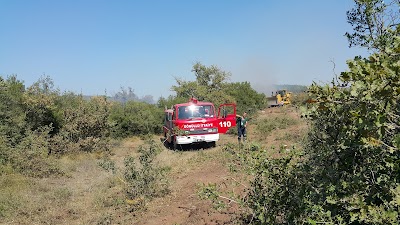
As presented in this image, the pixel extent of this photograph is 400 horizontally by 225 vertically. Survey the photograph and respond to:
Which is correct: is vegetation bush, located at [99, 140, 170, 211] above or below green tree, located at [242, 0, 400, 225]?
below

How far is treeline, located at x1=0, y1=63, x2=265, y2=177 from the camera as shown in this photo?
1158 centimetres

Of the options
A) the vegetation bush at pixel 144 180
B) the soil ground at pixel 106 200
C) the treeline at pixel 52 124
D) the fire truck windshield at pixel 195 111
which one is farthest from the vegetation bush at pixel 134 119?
the vegetation bush at pixel 144 180

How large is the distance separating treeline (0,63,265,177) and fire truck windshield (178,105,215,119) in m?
4.75

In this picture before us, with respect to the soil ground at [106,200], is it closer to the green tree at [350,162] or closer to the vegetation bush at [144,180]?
the vegetation bush at [144,180]

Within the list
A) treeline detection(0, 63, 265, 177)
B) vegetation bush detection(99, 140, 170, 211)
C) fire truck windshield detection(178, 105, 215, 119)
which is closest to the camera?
vegetation bush detection(99, 140, 170, 211)

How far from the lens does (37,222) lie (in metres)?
6.59

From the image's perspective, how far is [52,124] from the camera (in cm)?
1675

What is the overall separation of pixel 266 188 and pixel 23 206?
605cm

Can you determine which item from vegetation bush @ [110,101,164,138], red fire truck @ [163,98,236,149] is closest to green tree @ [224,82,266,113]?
vegetation bush @ [110,101,164,138]

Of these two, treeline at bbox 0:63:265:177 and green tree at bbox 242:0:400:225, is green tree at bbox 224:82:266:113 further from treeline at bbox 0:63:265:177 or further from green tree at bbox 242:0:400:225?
green tree at bbox 242:0:400:225

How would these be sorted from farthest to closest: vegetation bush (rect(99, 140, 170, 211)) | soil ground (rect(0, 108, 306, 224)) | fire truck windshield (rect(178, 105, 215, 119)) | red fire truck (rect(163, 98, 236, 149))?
fire truck windshield (rect(178, 105, 215, 119)) → red fire truck (rect(163, 98, 236, 149)) → vegetation bush (rect(99, 140, 170, 211)) → soil ground (rect(0, 108, 306, 224))

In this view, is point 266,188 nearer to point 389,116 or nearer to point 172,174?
point 389,116

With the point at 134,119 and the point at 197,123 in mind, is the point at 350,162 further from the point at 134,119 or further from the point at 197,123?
the point at 134,119

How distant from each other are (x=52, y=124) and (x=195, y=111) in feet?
24.4
